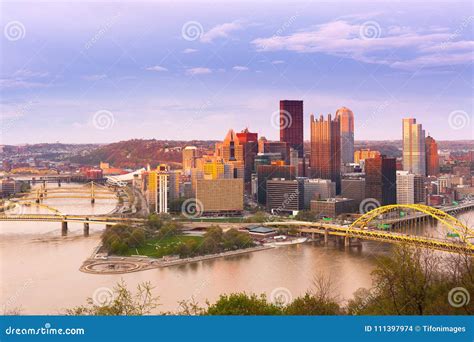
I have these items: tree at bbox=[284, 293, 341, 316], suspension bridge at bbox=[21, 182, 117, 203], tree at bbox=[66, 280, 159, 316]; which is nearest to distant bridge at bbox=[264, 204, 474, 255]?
tree at bbox=[66, 280, 159, 316]

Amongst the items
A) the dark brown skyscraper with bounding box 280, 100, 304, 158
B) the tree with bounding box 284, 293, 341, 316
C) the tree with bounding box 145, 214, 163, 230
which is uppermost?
the dark brown skyscraper with bounding box 280, 100, 304, 158

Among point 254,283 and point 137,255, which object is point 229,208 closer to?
point 137,255

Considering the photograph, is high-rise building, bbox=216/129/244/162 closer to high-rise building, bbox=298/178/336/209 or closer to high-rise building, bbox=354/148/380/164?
high-rise building, bbox=298/178/336/209

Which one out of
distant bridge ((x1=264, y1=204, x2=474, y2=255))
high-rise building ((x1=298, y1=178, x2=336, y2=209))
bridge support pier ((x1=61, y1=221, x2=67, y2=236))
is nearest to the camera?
distant bridge ((x1=264, y1=204, x2=474, y2=255))

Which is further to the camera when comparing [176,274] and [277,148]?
[277,148]

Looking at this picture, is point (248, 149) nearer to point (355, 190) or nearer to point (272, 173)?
point (272, 173)

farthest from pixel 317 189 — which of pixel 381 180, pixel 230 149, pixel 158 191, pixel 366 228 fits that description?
pixel 366 228
